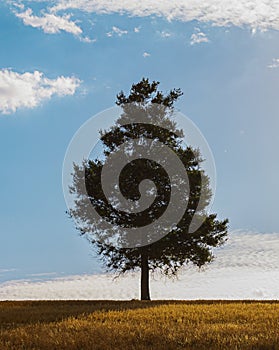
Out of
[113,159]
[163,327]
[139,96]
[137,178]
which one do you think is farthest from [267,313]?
[139,96]

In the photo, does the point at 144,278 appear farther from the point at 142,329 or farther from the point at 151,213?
the point at 142,329

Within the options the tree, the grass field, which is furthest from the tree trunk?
the grass field

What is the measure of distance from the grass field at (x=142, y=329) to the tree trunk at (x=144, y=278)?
9396 mm

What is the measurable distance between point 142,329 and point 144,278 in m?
15.5

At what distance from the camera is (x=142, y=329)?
15336 millimetres

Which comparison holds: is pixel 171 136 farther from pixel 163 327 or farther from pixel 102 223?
pixel 163 327

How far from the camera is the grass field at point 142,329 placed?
1328 cm

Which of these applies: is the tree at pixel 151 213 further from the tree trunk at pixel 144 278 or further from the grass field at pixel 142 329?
the grass field at pixel 142 329

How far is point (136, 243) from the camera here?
30125mm

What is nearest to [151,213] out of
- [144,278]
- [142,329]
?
[144,278]

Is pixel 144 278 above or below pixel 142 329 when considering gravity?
above

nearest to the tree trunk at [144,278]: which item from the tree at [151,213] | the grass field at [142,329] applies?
the tree at [151,213]

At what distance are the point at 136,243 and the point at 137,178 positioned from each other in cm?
386

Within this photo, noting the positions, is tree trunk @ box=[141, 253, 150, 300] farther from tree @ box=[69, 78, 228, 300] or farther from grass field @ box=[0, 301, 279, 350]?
grass field @ box=[0, 301, 279, 350]
